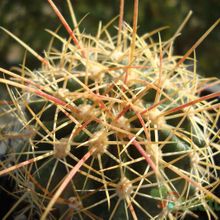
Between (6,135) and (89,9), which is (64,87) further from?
(89,9)

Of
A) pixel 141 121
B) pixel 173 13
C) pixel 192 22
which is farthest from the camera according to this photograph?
pixel 192 22

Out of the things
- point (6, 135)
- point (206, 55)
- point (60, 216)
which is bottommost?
point (206, 55)

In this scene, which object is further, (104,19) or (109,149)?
(104,19)

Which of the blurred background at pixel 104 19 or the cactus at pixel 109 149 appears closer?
the cactus at pixel 109 149

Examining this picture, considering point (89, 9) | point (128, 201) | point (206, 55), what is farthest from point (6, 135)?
point (206, 55)

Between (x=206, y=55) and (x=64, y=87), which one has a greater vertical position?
(x=64, y=87)

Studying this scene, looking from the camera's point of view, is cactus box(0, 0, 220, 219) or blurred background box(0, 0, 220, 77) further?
blurred background box(0, 0, 220, 77)

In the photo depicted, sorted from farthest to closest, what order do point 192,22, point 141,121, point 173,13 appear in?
point 192,22
point 173,13
point 141,121

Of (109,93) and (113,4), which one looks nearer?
(109,93)
